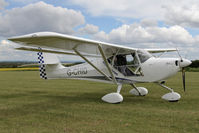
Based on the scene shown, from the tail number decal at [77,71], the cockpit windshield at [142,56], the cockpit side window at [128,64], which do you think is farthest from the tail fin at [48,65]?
the cockpit windshield at [142,56]

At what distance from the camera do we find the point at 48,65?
34.4ft

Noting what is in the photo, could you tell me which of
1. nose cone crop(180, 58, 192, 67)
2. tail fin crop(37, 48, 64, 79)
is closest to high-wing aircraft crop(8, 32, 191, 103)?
nose cone crop(180, 58, 192, 67)

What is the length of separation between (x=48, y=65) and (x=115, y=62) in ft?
13.1

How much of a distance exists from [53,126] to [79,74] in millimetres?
5085

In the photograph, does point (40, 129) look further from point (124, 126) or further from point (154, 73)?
point (154, 73)

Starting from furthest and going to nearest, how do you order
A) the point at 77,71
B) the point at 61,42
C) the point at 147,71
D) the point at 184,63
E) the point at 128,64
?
the point at 77,71 < the point at 128,64 < the point at 147,71 < the point at 184,63 < the point at 61,42

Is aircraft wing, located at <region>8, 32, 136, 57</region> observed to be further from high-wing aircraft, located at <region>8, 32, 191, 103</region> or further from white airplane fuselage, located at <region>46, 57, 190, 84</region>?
white airplane fuselage, located at <region>46, 57, 190, 84</region>

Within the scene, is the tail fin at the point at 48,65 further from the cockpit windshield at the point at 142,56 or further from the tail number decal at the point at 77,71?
the cockpit windshield at the point at 142,56

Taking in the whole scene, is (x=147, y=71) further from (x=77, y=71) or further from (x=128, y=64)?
(x=77, y=71)

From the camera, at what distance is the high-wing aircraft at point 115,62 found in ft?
20.6

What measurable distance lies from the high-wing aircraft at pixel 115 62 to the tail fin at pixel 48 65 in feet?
2.78

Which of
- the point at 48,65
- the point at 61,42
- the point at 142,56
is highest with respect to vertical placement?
the point at 61,42

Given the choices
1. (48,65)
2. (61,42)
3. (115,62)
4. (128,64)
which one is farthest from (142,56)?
(48,65)

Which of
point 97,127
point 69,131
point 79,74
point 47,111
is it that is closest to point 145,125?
point 97,127
